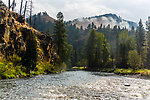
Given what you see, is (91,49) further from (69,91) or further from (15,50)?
(69,91)

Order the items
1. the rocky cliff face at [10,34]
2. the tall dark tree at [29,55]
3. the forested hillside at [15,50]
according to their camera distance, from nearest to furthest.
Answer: the forested hillside at [15,50] < the rocky cliff face at [10,34] < the tall dark tree at [29,55]

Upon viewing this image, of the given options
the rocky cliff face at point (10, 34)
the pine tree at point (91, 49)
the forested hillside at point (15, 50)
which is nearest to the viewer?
the forested hillside at point (15, 50)

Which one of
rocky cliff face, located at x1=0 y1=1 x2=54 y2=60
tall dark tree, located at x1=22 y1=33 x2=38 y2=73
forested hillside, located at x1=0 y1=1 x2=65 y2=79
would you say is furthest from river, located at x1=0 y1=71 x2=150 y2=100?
rocky cliff face, located at x1=0 y1=1 x2=54 y2=60

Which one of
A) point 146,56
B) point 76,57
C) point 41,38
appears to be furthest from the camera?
point 76,57

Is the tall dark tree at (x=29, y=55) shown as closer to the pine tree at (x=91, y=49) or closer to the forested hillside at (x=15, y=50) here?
the forested hillside at (x=15, y=50)

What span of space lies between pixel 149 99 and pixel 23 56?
24490 millimetres

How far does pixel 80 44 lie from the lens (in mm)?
194875

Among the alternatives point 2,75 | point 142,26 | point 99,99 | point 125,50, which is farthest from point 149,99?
point 142,26

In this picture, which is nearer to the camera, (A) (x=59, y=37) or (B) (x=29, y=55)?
(B) (x=29, y=55)

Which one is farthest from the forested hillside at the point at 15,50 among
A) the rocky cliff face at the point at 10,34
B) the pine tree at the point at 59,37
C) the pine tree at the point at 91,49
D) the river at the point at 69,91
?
the pine tree at the point at 91,49

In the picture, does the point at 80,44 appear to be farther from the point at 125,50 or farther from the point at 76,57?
the point at 125,50

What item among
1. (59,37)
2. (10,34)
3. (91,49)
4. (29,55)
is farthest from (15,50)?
(91,49)

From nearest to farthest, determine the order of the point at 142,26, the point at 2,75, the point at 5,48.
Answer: the point at 2,75 → the point at 5,48 → the point at 142,26

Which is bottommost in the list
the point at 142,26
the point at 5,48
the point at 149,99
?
the point at 149,99
